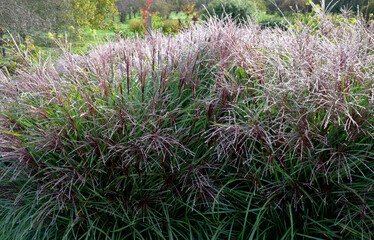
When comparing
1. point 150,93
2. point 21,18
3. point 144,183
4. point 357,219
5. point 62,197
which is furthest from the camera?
point 21,18

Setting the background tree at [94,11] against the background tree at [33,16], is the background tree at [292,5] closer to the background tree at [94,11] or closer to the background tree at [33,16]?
the background tree at [33,16]

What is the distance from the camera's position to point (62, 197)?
2.02m

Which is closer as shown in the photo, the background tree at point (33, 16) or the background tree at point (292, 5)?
the background tree at point (292, 5)

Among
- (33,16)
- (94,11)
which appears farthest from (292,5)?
(33,16)

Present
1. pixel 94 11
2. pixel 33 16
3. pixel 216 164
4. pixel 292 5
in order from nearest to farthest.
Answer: pixel 216 164
pixel 33 16
pixel 292 5
pixel 94 11

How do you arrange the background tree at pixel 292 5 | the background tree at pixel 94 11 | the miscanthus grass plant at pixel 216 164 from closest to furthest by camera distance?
the miscanthus grass plant at pixel 216 164, the background tree at pixel 292 5, the background tree at pixel 94 11

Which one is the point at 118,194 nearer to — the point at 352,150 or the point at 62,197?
the point at 62,197

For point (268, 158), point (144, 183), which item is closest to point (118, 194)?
point (144, 183)

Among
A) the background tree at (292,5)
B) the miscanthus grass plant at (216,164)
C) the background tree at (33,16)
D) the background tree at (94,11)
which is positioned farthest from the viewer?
the background tree at (94,11)

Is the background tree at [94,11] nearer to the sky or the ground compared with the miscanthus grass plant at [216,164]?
nearer to the ground

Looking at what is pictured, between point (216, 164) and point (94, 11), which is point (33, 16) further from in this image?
point (94, 11)

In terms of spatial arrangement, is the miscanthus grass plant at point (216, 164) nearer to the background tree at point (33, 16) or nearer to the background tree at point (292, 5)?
the background tree at point (292, 5)

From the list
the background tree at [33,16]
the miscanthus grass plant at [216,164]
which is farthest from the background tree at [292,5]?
the background tree at [33,16]

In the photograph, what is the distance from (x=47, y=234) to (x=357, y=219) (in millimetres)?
2072
